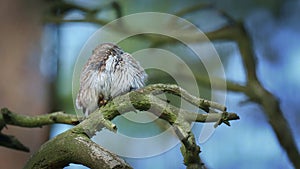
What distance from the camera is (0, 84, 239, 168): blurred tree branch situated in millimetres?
886

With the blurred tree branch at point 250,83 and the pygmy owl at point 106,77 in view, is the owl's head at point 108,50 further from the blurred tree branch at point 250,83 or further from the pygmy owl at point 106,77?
the blurred tree branch at point 250,83

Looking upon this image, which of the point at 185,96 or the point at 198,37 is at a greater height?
the point at 198,37

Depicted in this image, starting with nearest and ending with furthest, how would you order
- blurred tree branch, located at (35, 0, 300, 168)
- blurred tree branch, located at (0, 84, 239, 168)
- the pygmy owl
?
blurred tree branch, located at (0, 84, 239, 168) → the pygmy owl → blurred tree branch, located at (35, 0, 300, 168)

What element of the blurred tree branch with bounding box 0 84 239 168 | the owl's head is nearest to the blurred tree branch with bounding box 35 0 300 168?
the owl's head

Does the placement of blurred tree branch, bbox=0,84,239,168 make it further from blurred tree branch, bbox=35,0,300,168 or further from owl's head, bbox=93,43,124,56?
blurred tree branch, bbox=35,0,300,168

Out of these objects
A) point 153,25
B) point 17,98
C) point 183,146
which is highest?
point 153,25

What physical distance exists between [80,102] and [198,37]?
0.86m

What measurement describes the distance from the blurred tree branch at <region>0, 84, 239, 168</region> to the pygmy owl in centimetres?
7

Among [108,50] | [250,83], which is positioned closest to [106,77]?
[108,50]

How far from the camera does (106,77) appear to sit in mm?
1115

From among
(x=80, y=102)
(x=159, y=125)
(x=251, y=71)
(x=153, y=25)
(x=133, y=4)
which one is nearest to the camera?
(x=80, y=102)

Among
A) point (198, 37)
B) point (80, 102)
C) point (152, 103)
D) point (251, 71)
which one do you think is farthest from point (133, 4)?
point (152, 103)

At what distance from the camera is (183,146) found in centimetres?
90

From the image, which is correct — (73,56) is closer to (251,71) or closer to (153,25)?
(153,25)
